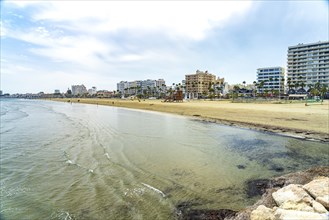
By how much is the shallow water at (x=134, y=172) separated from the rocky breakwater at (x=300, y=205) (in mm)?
1722

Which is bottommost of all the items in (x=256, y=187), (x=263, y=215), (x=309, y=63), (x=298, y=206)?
(x=256, y=187)

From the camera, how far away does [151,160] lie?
1176cm

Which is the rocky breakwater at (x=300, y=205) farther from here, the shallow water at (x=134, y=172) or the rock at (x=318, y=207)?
the shallow water at (x=134, y=172)

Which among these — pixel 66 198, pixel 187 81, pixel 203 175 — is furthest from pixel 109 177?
pixel 187 81

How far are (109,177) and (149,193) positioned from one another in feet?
7.54

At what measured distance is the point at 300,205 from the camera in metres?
4.63

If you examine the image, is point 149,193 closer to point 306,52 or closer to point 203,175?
point 203,175

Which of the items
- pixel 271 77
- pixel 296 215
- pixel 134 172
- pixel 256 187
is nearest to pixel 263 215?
pixel 296 215

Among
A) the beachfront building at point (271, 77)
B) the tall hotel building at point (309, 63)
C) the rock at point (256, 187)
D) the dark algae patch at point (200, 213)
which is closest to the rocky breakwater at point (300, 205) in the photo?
the dark algae patch at point (200, 213)

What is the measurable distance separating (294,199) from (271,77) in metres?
127

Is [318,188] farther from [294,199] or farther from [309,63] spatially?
[309,63]

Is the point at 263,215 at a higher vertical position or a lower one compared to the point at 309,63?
lower

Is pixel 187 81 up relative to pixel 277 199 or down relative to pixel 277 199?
up

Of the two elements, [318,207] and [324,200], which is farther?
[324,200]
